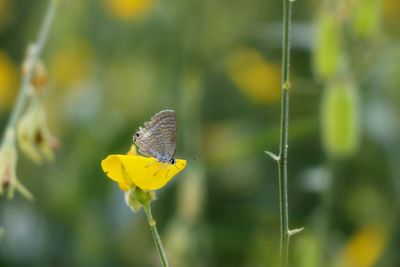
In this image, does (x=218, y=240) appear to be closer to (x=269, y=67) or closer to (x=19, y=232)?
(x=19, y=232)

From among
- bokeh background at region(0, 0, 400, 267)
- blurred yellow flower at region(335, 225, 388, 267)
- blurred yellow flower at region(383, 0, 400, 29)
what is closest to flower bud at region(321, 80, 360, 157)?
bokeh background at region(0, 0, 400, 267)

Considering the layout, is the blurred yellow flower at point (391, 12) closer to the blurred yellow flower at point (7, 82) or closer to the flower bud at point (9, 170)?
the blurred yellow flower at point (7, 82)

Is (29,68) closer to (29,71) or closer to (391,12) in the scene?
(29,71)

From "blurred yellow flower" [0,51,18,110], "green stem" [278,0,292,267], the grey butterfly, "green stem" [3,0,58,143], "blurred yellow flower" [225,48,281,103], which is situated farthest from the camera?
"blurred yellow flower" [0,51,18,110]

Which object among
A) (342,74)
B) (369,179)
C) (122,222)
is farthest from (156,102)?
(342,74)

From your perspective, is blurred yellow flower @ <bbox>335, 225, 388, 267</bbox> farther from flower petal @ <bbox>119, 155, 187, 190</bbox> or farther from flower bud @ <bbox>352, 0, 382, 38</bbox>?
flower petal @ <bbox>119, 155, 187, 190</bbox>

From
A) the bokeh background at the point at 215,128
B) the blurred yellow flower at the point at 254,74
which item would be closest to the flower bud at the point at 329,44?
the bokeh background at the point at 215,128
